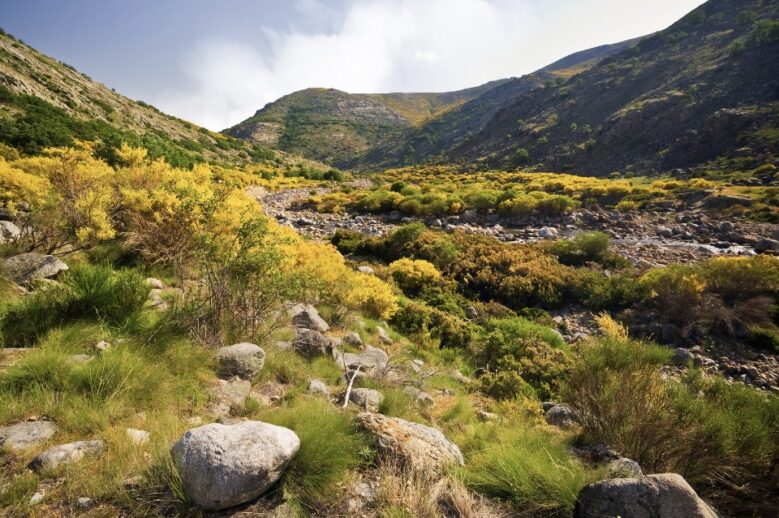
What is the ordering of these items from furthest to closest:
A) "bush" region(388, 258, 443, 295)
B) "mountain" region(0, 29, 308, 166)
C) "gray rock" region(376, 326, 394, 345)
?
"mountain" region(0, 29, 308, 166) < "bush" region(388, 258, 443, 295) < "gray rock" region(376, 326, 394, 345)

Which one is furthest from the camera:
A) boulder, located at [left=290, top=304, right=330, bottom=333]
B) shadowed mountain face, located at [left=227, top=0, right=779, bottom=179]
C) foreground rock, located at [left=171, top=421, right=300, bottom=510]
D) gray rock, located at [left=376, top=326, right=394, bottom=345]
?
shadowed mountain face, located at [left=227, top=0, right=779, bottom=179]

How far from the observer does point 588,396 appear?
4176 mm

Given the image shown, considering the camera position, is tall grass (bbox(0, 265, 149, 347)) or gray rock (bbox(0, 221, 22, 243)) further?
gray rock (bbox(0, 221, 22, 243))

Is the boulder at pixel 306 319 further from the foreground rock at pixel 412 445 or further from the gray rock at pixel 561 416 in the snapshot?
the gray rock at pixel 561 416

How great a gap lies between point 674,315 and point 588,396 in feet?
→ 21.8

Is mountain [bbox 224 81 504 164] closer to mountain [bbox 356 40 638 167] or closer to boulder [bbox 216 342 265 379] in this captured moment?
mountain [bbox 356 40 638 167]

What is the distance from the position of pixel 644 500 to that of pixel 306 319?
4929 millimetres

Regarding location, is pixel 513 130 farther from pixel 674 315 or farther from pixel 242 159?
pixel 674 315

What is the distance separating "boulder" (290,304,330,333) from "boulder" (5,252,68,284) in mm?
3176

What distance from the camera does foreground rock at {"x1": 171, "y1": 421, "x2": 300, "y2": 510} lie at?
2.11m

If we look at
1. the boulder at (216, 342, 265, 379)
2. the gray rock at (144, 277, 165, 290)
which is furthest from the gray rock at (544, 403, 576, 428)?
the gray rock at (144, 277, 165, 290)

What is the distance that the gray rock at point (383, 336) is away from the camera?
693cm

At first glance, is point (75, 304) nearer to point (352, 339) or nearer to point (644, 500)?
point (352, 339)

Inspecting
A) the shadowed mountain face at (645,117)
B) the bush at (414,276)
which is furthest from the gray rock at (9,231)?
the shadowed mountain face at (645,117)
